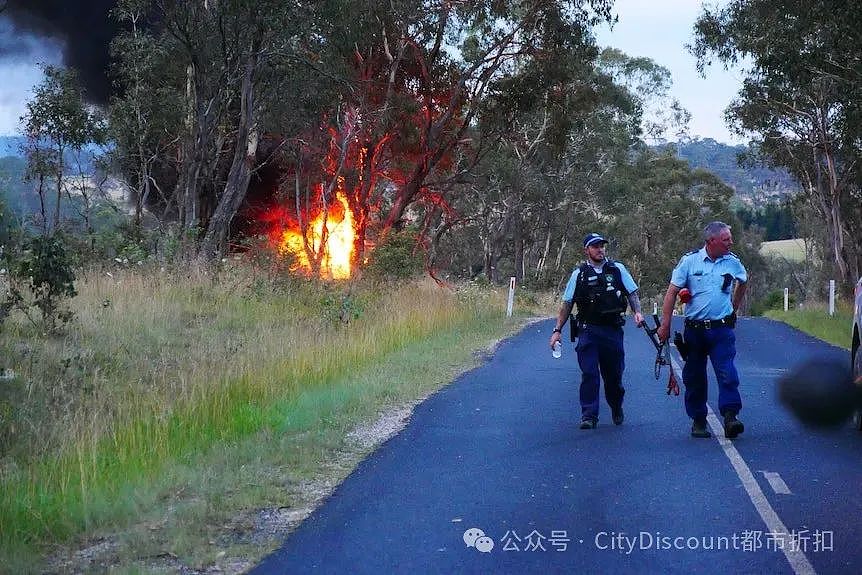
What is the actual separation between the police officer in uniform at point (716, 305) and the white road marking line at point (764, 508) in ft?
1.60

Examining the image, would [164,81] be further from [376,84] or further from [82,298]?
[82,298]

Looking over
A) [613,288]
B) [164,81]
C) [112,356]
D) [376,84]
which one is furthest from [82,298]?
[376,84]

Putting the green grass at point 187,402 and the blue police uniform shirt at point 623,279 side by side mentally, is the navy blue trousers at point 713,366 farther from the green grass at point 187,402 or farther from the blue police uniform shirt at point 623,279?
the green grass at point 187,402

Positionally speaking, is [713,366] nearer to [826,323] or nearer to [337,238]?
[826,323]

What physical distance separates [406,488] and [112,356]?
261 inches

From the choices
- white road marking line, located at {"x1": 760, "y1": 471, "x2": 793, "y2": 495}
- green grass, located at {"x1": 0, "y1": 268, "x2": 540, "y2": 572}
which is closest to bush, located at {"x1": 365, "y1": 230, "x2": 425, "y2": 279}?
green grass, located at {"x1": 0, "y1": 268, "x2": 540, "y2": 572}

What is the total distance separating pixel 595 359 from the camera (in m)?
10.8

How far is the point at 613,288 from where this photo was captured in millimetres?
10727

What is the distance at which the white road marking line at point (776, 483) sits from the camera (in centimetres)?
778

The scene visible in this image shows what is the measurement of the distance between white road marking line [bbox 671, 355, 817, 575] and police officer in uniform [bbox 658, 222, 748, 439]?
0.49 metres

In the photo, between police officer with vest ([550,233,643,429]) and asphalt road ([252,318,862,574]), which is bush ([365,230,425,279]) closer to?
asphalt road ([252,318,862,574])

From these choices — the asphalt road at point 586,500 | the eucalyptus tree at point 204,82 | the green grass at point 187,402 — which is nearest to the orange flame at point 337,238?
the eucalyptus tree at point 204,82

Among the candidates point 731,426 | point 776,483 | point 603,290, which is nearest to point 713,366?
point 731,426

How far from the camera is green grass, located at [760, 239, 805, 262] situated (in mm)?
99938
